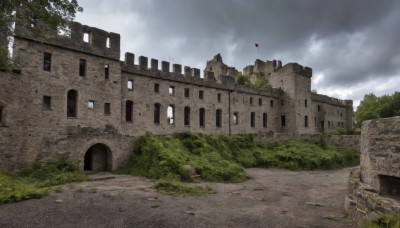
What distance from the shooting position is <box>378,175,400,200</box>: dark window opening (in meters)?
8.23

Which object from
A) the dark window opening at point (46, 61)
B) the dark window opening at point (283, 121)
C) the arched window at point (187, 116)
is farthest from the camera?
the dark window opening at point (283, 121)

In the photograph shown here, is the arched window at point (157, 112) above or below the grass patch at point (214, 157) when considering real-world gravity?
above

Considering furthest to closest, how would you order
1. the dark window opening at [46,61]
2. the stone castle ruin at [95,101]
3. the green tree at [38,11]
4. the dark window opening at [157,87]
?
the dark window opening at [157,87] → the dark window opening at [46,61] → the stone castle ruin at [95,101] → the green tree at [38,11]

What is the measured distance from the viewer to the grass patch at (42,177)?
11086 mm

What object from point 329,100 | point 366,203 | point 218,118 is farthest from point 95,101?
point 329,100

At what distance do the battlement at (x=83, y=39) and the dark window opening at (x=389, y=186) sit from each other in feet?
64.3

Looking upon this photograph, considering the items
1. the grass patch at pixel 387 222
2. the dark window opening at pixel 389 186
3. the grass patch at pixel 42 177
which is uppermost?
the dark window opening at pixel 389 186

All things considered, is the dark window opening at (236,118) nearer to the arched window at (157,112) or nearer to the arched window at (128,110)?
the arched window at (157,112)

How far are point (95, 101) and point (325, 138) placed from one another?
27.6 metres

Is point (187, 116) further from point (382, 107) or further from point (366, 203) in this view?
point (382, 107)

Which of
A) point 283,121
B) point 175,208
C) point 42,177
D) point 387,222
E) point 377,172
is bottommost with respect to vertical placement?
point 175,208

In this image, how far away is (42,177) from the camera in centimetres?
1462

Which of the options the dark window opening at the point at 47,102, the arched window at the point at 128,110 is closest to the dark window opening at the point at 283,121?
the arched window at the point at 128,110

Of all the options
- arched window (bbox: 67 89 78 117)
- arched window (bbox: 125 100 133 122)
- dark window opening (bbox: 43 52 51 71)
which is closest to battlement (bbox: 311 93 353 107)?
arched window (bbox: 125 100 133 122)
